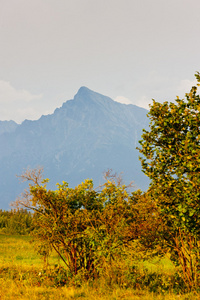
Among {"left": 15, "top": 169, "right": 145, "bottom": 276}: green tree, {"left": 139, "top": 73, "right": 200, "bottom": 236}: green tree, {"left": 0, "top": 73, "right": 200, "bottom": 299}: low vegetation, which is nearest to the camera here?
{"left": 139, "top": 73, "right": 200, "bottom": 236}: green tree

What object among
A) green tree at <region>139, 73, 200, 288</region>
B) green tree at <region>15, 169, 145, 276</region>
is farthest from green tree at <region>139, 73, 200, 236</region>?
green tree at <region>15, 169, 145, 276</region>

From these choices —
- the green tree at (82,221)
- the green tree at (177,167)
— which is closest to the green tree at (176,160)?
the green tree at (177,167)

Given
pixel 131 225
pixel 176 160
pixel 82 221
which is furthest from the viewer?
pixel 82 221

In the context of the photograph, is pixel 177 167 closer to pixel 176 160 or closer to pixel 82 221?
pixel 176 160

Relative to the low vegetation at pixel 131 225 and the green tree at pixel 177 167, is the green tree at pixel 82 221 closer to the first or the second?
the low vegetation at pixel 131 225

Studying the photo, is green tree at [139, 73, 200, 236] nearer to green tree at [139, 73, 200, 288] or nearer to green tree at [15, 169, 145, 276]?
green tree at [139, 73, 200, 288]

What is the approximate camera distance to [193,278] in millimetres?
9742

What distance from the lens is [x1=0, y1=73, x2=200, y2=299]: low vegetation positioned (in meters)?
8.50

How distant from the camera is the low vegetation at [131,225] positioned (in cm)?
850

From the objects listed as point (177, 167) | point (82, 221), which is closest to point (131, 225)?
point (82, 221)

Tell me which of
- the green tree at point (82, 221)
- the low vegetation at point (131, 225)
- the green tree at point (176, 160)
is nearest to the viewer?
the green tree at point (176, 160)

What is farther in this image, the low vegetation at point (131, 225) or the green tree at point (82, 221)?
the green tree at point (82, 221)

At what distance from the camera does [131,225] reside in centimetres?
1062

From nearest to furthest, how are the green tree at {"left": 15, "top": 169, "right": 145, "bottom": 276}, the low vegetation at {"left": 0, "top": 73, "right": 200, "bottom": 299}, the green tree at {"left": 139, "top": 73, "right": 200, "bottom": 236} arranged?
the green tree at {"left": 139, "top": 73, "right": 200, "bottom": 236}
the low vegetation at {"left": 0, "top": 73, "right": 200, "bottom": 299}
the green tree at {"left": 15, "top": 169, "right": 145, "bottom": 276}
